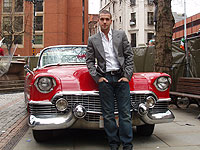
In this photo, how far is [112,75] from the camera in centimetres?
296

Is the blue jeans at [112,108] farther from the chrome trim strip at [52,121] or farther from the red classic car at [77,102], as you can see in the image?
the chrome trim strip at [52,121]

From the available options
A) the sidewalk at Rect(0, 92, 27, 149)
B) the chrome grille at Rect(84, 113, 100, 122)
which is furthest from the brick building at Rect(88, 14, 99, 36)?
the chrome grille at Rect(84, 113, 100, 122)

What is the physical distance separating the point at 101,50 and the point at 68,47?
1985 mm

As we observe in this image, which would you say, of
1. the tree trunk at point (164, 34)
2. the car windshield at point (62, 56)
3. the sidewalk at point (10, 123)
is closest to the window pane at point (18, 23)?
the sidewalk at point (10, 123)

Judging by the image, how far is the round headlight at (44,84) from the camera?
120 inches

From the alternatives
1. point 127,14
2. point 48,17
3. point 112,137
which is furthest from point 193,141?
point 127,14

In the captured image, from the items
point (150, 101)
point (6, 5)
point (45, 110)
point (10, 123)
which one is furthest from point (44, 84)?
point (6, 5)

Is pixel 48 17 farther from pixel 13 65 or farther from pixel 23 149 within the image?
pixel 23 149

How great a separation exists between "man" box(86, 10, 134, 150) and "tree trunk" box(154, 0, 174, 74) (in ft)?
13.9

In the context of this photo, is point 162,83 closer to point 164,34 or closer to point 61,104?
point 61,104

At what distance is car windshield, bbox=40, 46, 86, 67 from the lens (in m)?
4.49

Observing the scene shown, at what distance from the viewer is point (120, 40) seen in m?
A: 3.04

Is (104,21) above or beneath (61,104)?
above

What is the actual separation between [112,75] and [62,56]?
1.91 m
